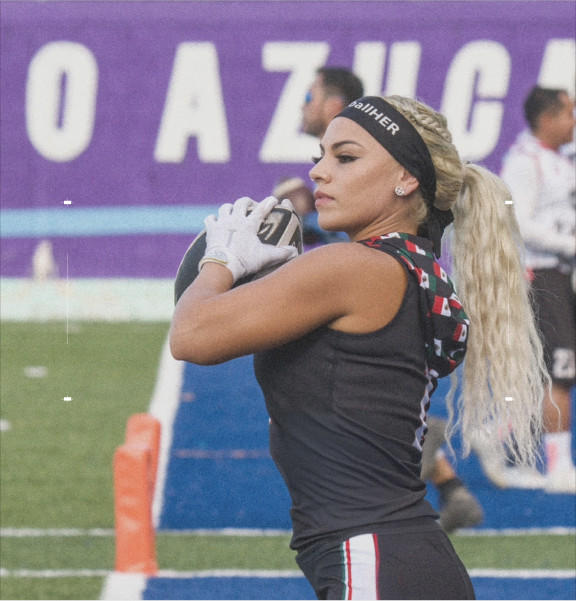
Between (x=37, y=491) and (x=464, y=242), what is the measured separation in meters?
4.97

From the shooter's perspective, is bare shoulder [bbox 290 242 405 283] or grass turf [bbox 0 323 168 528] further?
grass turf [bbox 0 323 168 528]

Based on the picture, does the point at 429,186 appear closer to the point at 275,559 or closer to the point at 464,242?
the point at 464,242

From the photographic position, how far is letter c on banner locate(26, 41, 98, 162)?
13312 millimetres

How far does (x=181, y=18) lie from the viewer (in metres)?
13.2

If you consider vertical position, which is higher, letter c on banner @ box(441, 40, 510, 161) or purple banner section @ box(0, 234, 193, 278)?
letter c on banner @ box(441, 40, 510, 161)

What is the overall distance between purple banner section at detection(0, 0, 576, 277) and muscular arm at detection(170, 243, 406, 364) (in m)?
10.4

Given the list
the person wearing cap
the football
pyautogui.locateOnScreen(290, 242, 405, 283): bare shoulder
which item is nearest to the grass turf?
the football

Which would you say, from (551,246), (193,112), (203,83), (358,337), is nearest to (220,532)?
(551,246)

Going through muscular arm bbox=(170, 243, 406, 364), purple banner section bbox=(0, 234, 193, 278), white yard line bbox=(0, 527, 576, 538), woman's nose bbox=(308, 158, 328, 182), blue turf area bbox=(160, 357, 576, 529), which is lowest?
white yard line bbox=(0, 527, 576, 538)

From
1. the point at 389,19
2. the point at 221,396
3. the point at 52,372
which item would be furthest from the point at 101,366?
the point at 389,19

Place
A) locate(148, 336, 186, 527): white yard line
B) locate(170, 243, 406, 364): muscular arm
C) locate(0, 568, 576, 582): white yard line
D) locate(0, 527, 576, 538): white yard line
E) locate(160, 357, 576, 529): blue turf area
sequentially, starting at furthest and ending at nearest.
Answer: locate(148, 336, 186, 527): white yard line, locate(160, 357, 576, 529): blue turf area, locate(0, 527, 576, 538): white yard line, locate(0, 568, 576, 582): white yard line, locate(170, 243, 406, 364): muscular arm

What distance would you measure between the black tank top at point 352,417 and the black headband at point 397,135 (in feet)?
0.76

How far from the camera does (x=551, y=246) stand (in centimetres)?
772

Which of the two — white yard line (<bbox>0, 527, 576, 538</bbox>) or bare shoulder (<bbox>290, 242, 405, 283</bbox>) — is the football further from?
white yard line (<bbox>0, 527, 576, 538</bbox>)
